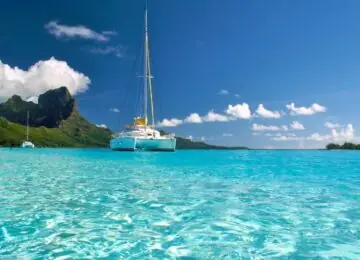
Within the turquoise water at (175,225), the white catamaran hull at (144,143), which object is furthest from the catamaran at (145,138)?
the turquoise water at (175,225)

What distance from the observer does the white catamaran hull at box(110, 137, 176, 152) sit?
82.5 m

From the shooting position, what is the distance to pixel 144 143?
82875 mm

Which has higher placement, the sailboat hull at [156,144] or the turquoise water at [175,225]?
the sailboat hull at [156,144]

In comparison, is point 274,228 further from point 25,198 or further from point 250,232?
point 25,198

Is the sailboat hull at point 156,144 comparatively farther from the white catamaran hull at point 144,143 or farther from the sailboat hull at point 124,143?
the sailboat hull at point 124,143

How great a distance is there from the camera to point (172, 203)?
11547 mm

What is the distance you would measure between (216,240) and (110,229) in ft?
8.45

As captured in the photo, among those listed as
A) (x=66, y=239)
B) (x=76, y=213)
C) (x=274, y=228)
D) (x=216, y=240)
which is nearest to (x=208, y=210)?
(x=274, y=228)

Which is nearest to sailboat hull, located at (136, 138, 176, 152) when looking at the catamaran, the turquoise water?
the catamaran

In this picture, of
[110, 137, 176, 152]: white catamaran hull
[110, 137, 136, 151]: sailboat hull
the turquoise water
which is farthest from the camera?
[110, 137, 136, 151]: sailboat hull

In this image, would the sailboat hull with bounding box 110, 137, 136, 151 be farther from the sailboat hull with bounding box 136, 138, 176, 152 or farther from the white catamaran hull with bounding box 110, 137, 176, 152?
the sailboat hull with bounding box 136, 138, 176, 152

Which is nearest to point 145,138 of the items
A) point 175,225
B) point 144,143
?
point 144,143

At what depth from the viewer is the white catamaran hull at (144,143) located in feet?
271

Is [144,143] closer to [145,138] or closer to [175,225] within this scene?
[145,138]
